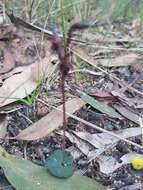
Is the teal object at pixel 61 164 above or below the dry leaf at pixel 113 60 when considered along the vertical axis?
below

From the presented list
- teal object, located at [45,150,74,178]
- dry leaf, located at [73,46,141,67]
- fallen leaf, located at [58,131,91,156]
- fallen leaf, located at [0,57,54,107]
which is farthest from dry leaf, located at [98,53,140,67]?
teal object, located at [45,150,74,178]

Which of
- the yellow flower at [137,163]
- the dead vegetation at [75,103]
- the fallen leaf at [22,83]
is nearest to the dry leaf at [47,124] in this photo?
the dead vegetation at [75,103]

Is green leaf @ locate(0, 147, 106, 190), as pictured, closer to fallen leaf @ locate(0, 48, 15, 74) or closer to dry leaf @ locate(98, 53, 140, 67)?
fallen leaf @ locate(0, 48, 15, 74)

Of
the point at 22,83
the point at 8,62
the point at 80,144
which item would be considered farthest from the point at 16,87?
the point at 80,144

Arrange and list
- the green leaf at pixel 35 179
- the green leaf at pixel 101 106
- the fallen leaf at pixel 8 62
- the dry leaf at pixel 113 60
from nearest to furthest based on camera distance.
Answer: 1. the green leaf at pixel 35 179
2. the green leaf at pixel 101 106
3. the fallen leaf at pixel 8 62
4. the dry leaf at pixel 113 60

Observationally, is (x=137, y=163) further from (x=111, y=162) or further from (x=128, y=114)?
(x=128, y=114)

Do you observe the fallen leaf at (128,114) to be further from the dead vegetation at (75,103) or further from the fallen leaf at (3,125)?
the fallen leaf at (3,125)

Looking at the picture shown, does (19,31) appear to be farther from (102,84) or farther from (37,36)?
(102,84)
